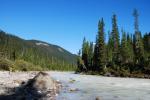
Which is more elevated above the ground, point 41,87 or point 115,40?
point 115,40

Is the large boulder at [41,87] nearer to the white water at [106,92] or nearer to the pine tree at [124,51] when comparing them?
the white water at [106,92]

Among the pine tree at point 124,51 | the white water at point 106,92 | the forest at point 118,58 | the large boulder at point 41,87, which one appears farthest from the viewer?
the pine tree at point 124,51

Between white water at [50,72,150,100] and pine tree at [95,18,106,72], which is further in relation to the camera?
pine tree at [95,18,106,72]

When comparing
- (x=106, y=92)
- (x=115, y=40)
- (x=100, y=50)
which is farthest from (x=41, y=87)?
(x=115, y=40)

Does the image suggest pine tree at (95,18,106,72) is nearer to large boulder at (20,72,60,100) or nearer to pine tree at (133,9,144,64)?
pine tree at (133,9,144,64)

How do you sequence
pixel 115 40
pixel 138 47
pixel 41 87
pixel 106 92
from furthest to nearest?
pixel 115 40 < pixel 138 47 < pixel 106 92 < pixel 41 87

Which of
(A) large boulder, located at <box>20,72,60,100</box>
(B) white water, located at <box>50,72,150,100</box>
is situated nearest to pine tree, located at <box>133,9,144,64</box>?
(B) white water, located at <box>50,72,150,100</box>

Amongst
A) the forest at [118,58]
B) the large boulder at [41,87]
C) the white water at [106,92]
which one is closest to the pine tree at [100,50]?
the forest at [118,58]

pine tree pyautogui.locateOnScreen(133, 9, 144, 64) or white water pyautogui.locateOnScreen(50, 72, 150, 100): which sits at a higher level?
pine tree pyautogui.locateOnScreen(133, 9, 144, 64)

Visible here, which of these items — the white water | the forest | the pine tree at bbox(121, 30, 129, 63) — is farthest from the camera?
the pine tree at bbox(121, 30, 129, 63)

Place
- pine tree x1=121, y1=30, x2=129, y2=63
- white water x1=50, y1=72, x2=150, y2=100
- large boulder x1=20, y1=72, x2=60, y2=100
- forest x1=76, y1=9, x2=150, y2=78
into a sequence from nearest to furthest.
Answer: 1. white water x1=50, y1=72, x2=150, y2=100
2. large boulder x1=20, y1=72, x2=60, y2=100
3. forest x1=76, y1=9, x2=150, y2=78
4. pine tree x1=121, y1=30, x2=129, y2=63

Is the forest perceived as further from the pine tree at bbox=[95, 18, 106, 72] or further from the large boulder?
the large boulder

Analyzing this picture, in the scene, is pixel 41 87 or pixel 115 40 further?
pixel 115 40

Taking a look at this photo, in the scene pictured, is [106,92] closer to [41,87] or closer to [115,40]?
[41,87]
